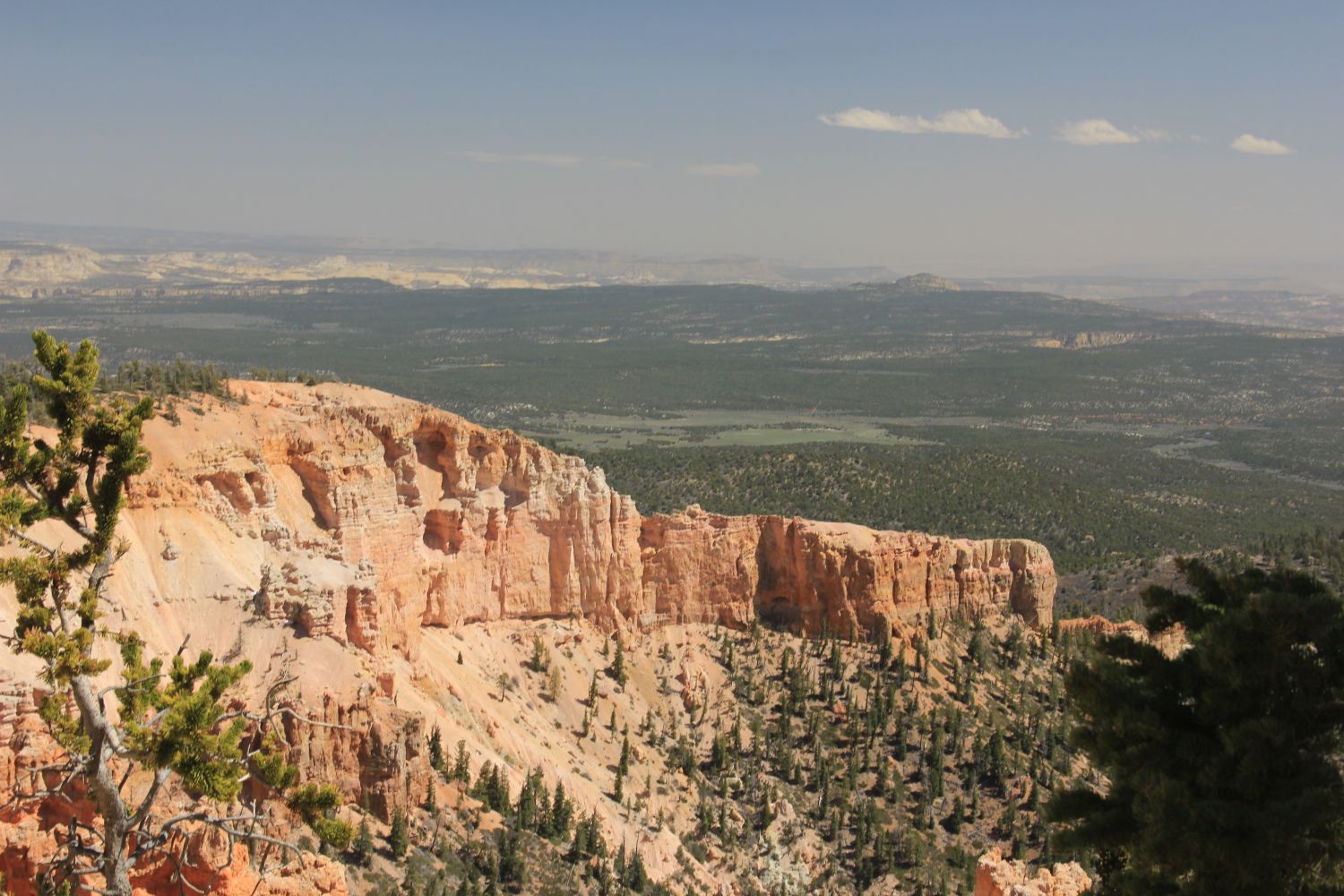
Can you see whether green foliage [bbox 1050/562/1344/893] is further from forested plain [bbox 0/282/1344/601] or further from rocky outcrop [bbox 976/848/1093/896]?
forested plain [bbox 0/282/1344/601]

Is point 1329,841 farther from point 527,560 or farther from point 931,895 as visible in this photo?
point 527,560

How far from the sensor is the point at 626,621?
4681 centimetres

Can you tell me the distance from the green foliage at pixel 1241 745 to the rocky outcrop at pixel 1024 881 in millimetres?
6907

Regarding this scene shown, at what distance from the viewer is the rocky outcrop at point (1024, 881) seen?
22.3m

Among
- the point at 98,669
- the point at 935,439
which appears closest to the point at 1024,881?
the point at 98,669

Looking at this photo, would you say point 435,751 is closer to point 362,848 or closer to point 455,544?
point 362,848

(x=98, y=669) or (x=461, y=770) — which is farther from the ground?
(x=98, y=669)

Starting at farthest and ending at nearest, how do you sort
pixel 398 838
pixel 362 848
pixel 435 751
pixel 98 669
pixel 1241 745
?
pixel 435 751 → pixel 398 838 → pixel 362 848 → pixel 1241 745 → pixel 98 669

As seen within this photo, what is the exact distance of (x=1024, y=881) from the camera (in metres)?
23.7

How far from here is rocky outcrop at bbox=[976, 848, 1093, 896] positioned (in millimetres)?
22312

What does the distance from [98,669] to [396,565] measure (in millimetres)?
24104

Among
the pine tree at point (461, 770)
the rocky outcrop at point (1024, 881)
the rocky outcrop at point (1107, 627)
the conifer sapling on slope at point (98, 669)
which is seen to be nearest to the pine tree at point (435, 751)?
the pine tree at point (461, 770)

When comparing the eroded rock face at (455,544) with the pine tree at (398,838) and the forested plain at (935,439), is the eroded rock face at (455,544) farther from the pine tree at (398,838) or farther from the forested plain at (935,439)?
the forested plain at (935,439)

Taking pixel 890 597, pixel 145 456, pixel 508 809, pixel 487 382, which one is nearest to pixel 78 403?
pixel 145 456
